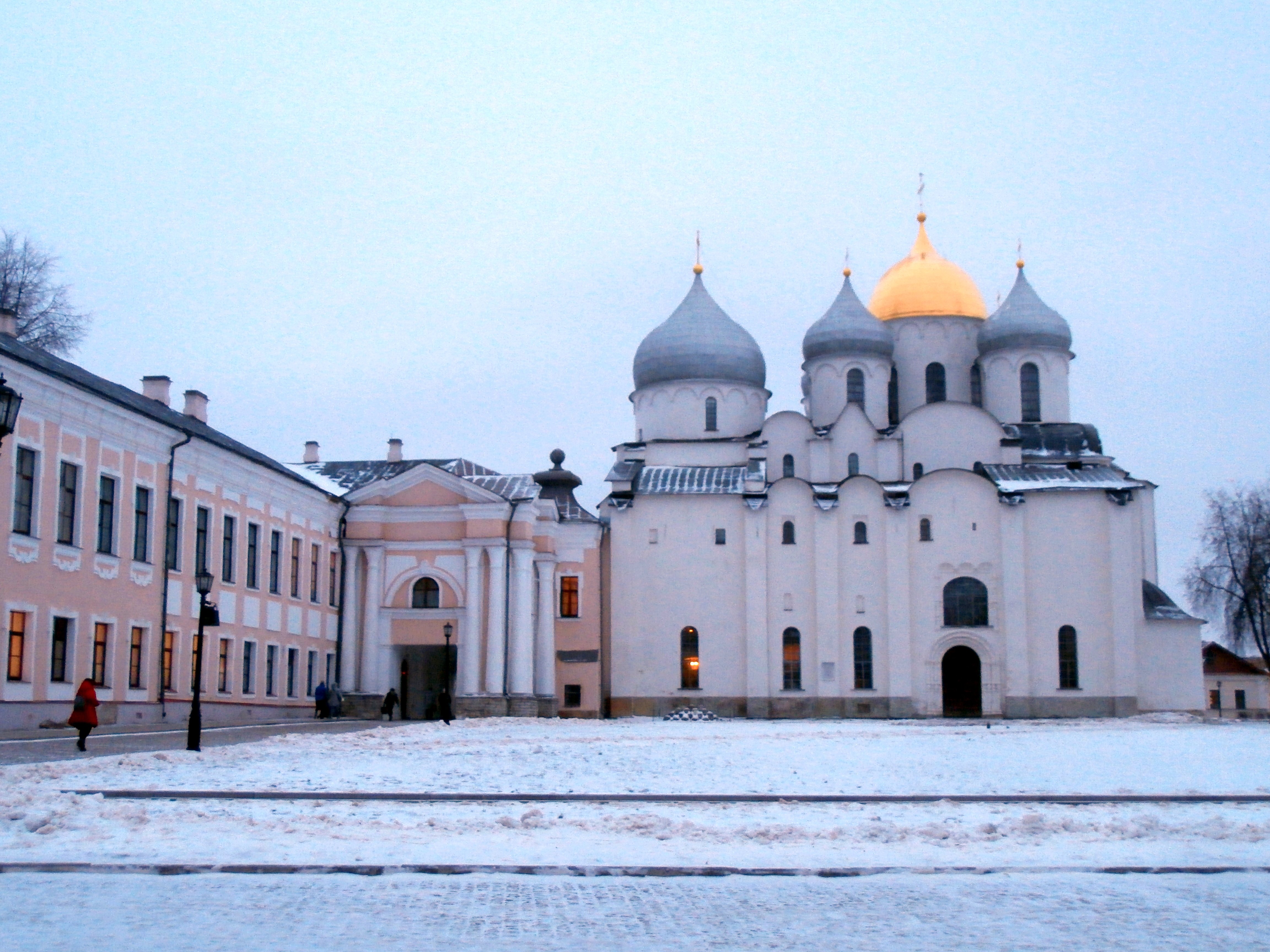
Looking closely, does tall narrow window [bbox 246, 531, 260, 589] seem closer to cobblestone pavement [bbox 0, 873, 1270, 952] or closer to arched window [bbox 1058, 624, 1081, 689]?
arched window [bbox 1058, 624, 1081, 689]

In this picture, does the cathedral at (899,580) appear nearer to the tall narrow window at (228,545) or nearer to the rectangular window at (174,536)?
the tall narrow window at (228,545)

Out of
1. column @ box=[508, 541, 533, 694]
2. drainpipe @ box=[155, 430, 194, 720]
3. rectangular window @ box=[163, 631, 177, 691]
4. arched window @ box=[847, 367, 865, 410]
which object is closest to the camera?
drainpipe @ box=[155, 430, 194, 720]

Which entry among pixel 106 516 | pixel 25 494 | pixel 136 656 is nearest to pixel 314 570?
pixel 136 656

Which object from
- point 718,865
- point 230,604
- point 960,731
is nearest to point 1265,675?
point 960,731

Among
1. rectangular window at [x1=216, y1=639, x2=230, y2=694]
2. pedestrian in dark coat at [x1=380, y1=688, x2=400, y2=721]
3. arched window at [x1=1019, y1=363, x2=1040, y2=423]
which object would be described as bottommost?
pedestrian in dark coat at [x1=380, y1=688, x2=400, y2=721]

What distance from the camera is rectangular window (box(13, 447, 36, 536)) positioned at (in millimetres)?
28016

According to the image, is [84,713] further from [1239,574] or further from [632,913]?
[1239,574]

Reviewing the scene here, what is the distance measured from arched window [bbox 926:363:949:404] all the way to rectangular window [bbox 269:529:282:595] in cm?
2893

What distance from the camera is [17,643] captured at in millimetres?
27703

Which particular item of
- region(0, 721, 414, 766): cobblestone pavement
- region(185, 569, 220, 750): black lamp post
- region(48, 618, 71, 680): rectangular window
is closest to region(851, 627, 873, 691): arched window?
region(0, 721, 414, 766): cobblestone pavement

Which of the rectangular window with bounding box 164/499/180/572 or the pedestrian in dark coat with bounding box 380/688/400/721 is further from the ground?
the rectangular window with bounding box 164/499/180/572

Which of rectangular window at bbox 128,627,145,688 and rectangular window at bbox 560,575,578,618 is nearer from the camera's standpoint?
rectangular window at bbox 128,627,145,688

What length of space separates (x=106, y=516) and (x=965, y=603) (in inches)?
1248

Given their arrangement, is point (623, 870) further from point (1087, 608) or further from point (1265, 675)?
point (1265, 675)
